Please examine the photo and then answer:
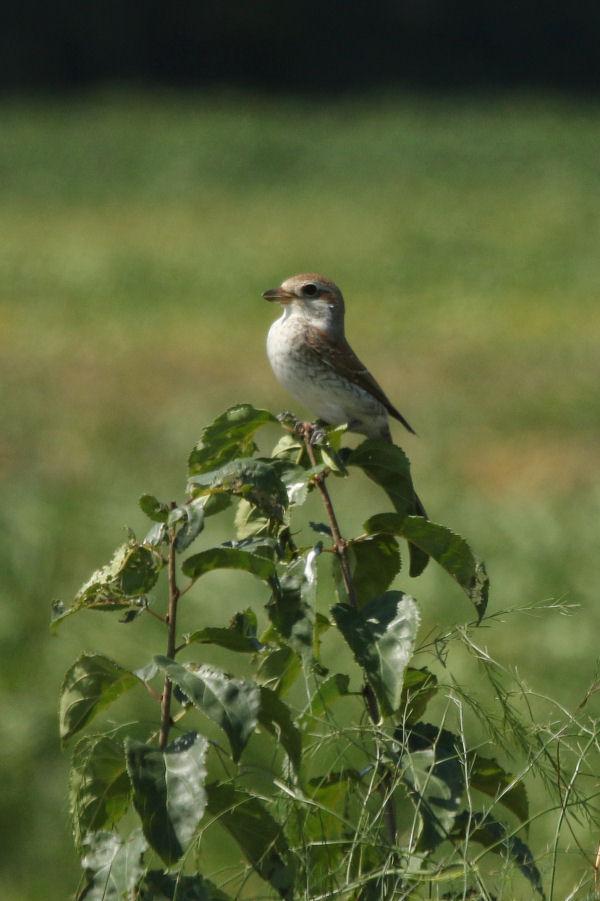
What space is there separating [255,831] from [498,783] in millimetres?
358

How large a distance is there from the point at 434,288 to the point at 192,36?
23330mm

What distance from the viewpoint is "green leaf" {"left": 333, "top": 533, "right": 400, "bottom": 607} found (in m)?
1.86

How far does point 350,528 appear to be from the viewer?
7324mm

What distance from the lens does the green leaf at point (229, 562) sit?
1543 millimetres

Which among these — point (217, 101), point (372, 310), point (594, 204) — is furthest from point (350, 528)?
point (217, 101)

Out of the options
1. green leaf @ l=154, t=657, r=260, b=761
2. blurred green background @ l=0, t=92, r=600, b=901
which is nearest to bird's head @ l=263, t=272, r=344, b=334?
blurred green background @ l=0, t=92, r=600, b=901

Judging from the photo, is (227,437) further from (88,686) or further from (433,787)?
(433,787)

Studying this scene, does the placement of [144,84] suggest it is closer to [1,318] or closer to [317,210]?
[317,210]

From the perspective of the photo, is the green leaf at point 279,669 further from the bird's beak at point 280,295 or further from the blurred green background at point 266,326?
the bird's beak at point 280,295

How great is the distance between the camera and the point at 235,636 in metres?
1.60

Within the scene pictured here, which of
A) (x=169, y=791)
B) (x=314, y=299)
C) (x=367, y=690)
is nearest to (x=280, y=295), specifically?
(x=314, y=299)

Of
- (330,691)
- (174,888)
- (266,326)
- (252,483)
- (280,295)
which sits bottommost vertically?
(174,888)

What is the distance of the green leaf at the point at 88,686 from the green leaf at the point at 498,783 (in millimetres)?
482

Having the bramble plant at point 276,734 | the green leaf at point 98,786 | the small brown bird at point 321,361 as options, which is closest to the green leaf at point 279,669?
the bramble plant at point 276,734
